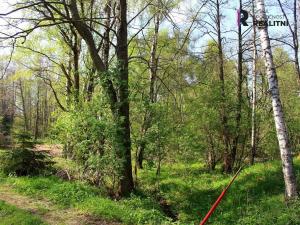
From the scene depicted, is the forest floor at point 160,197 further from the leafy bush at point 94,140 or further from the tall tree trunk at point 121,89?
the tall tree trunk at point 121,89

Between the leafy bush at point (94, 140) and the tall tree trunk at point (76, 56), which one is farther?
the tall tree trunk at point (76, 56)

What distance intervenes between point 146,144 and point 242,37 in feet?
25.8

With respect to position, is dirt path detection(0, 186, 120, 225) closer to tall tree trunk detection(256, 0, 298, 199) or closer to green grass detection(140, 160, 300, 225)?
green grass detection(140, 160, 300, 225)

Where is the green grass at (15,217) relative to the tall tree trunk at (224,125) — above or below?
below

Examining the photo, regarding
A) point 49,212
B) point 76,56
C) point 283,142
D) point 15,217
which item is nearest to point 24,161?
point 49,212

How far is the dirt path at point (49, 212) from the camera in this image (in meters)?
7.62

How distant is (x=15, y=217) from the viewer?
7.55 m

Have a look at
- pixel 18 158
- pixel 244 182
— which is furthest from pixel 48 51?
pixel 244 182

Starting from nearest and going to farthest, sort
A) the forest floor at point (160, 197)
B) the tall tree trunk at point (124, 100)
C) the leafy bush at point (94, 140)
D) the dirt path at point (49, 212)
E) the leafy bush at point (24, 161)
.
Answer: the dirt path at point (49, 212) < the forest floor at point (160, 197) < the leafy bush at point (94, 140) < the tall tree trunk at point (124, 100) < the leafy bush at point (24, 161)

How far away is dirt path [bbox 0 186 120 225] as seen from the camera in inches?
300

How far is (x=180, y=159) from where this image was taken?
13.9m

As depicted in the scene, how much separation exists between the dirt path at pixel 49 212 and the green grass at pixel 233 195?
3262mm

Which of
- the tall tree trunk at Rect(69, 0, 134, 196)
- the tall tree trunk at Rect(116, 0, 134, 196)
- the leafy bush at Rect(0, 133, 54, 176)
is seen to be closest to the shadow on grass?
the tall tree trunk at Rect(116, 0, 134, 196)

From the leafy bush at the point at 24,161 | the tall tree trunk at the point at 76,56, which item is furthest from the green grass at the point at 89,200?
the tall tree trunk at the point at 76,56
